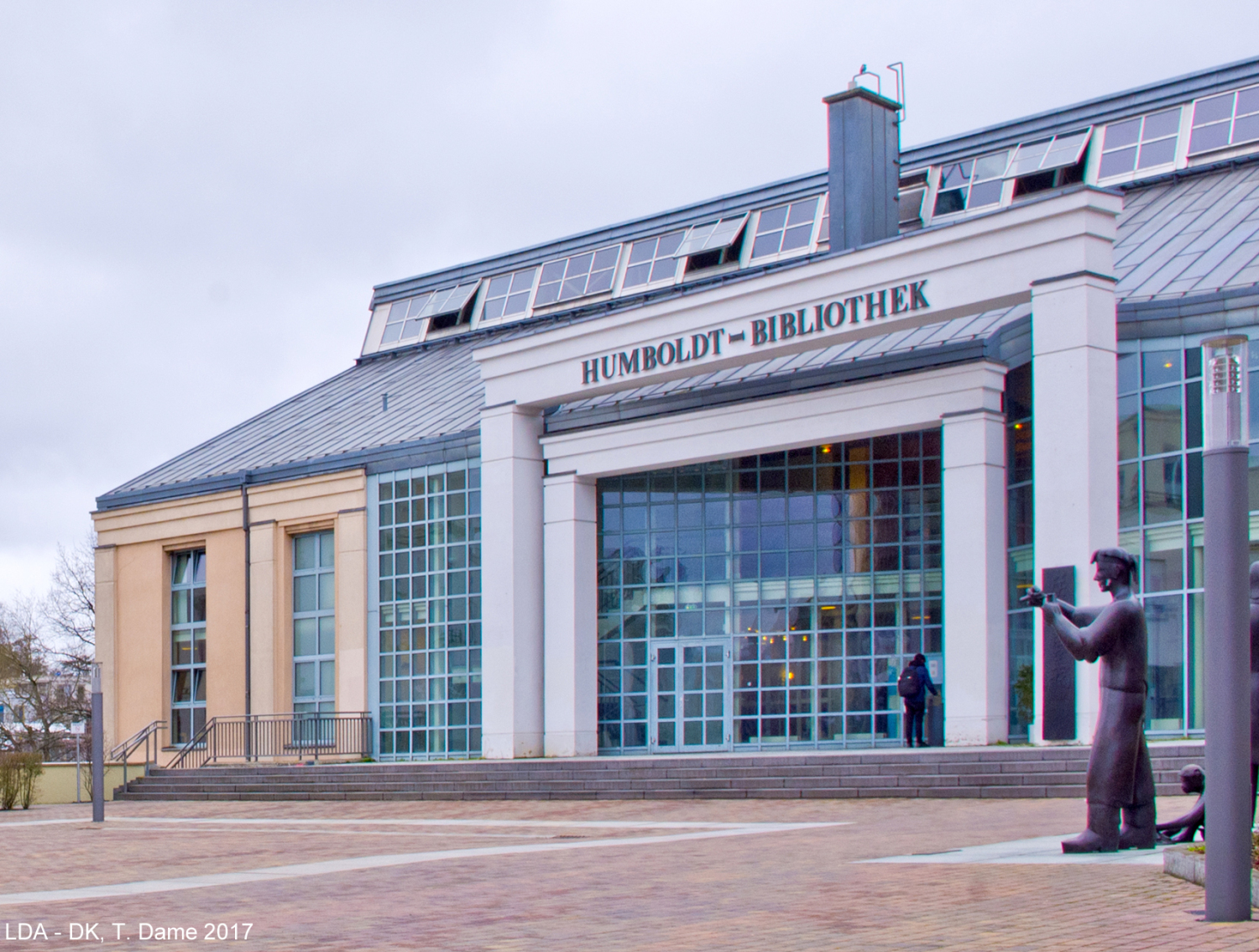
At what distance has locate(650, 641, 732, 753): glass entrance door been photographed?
28.9 metres

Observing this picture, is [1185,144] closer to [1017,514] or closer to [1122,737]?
[1017,514]

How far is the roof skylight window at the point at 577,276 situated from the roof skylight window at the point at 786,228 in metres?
4.41

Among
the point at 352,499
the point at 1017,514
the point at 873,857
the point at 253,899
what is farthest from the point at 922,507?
the point at 253,899

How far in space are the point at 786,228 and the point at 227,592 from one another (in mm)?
15790

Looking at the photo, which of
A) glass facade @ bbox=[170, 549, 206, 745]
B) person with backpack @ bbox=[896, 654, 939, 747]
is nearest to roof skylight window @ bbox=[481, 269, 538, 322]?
glass facade @ bbox=[170, 549, 206, 745]

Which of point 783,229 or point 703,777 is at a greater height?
point 783,229

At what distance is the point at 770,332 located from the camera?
82.4ft

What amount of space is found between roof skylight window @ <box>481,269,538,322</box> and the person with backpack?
18884 mm

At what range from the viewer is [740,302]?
25.6m

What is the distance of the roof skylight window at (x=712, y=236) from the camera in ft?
120

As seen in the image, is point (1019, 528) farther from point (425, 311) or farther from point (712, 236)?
point (425, 311)

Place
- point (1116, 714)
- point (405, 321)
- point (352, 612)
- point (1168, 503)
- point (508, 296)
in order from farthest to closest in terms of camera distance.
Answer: point (405, 321), point (508, 296), point (352, 612), point (1168, 503), point (1116, 714)

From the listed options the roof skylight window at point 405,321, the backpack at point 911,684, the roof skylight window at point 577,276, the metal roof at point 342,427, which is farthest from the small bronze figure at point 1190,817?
the roof skylight window at point 405,321

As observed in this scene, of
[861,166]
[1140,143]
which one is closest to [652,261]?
[861,166]
